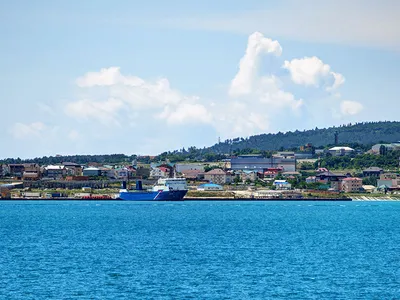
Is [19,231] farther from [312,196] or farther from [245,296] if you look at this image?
[312,196]

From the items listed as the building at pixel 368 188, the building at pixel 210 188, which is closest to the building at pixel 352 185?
the building at pixel 368 188

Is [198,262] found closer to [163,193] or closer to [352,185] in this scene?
[163,193]

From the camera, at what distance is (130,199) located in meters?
163

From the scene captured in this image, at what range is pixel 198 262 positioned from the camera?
167 ft

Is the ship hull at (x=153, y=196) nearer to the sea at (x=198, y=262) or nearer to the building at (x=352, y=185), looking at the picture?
the building at (x=352, y=185)

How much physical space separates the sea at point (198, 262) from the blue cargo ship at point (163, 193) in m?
78.1

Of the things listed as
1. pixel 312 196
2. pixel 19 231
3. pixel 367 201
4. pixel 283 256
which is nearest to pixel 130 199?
pixel 312 196

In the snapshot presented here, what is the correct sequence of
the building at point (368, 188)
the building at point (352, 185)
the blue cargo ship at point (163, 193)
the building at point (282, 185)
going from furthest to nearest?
1. the building at point (368, 188)
2. the building at point (352, 185)
3. the building at point (282, 185)
4. the blue cargo ship at point (163, 193)

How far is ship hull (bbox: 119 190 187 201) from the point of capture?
16100cm

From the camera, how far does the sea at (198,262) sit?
41125 millimetres

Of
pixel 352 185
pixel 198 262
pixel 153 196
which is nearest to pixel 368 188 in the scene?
pixel 352 185

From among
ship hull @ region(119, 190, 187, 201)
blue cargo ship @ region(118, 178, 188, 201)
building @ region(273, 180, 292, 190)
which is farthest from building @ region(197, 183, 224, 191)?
blue cargo ship @ region(118, 178, 188, 201)

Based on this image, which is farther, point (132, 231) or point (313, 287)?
point (132, 231)

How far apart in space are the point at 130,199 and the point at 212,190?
22.7 m
